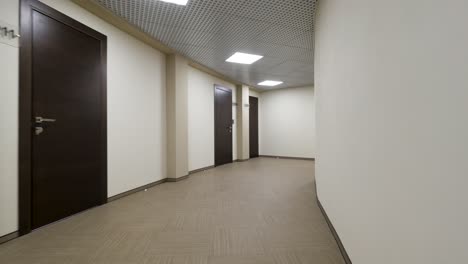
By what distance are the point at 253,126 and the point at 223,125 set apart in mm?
2079

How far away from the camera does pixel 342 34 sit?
1.69 metres

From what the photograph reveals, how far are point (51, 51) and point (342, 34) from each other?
9.45ft

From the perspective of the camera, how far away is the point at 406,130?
0.84 m

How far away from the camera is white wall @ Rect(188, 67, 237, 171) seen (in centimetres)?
518

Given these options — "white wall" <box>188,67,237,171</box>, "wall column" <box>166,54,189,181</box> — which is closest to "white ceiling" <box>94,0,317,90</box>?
"wall column" <box>166,54,189,181</box>

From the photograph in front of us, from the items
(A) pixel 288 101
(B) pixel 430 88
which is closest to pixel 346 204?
(B) pixel 430 88

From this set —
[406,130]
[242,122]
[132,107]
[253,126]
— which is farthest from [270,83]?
[406,130]

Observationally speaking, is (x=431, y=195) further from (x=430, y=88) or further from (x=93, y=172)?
(x=93, y=172)

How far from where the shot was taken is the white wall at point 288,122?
745cm

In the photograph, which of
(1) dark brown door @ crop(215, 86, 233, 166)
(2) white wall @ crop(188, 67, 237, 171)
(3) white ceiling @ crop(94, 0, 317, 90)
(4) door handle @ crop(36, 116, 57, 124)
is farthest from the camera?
(1) dark brown door @ crop(215, 86, 233, 166)

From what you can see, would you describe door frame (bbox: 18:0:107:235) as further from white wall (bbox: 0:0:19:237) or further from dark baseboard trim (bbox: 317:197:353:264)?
dark baseboard trim (bbox: 317:197:353:264)

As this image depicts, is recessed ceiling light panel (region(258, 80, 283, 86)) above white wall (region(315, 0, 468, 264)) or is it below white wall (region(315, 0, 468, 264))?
above

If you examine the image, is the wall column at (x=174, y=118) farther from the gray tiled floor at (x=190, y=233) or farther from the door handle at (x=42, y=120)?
the door handle at (x=42, y=120)

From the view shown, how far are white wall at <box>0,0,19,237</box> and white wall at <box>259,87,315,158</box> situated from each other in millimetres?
6981
